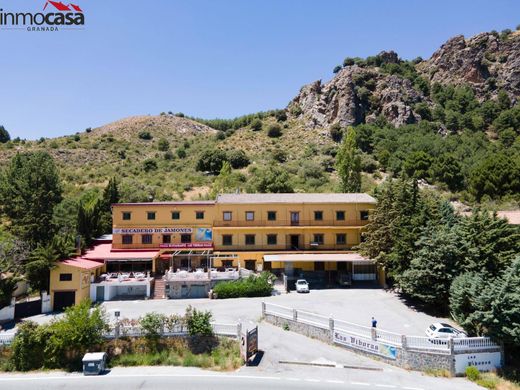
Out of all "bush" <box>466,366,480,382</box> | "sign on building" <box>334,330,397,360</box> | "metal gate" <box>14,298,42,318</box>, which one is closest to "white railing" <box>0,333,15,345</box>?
"metal gate" <box>14,298,42,318</box>

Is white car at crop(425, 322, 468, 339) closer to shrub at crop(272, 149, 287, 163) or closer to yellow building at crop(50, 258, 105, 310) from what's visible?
yellow building at crop(50, 258, 105, 310)

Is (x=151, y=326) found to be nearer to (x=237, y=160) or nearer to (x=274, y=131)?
(x=237, y=160)

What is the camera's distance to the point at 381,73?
4884 inches

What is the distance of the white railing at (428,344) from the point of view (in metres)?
23.4

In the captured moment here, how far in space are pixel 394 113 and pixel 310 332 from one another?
310ft

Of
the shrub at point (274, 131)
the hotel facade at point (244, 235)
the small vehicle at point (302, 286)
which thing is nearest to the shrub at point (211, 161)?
the shrub at point (274, 131)

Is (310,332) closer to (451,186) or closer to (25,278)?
(25,278)

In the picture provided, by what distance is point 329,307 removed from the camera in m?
32.7

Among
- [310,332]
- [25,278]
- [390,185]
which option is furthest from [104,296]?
[390,185]

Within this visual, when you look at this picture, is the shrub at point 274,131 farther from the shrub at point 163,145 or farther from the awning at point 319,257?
the awning at point 319,257

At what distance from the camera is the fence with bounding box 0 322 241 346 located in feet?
85.9

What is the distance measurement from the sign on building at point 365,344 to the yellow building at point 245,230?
56.4 feet

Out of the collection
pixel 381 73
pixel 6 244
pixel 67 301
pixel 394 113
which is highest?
pixel 381 73

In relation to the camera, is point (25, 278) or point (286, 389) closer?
point (286, 389)
